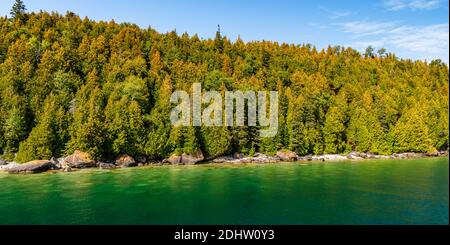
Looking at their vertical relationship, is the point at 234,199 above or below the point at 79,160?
above

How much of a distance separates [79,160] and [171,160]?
1777 cm

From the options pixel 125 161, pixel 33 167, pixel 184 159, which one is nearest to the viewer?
pixel 33 167

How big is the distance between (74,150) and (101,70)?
3544 centimetres

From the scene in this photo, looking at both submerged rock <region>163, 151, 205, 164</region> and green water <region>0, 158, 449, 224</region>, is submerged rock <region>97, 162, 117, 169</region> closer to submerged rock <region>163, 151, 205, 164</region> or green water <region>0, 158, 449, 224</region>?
submerged rock <region>163, 151, 205, 164</region>

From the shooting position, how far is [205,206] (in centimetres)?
3294

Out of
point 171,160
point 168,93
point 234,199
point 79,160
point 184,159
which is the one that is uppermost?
point 168,93

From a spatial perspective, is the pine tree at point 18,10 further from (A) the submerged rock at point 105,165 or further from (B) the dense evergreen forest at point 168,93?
(A) the submerged rock at point 105,165

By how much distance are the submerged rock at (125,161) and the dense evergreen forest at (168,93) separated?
1.69 m

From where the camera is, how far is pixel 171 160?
78.5 meters

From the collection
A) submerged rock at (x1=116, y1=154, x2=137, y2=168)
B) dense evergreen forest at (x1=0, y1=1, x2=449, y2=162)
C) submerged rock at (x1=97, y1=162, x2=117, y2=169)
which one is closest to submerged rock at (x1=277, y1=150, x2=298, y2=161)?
dense evergreen forest at (x1=0, y1=1, x2=449, y2=162)

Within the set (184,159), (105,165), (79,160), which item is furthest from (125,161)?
(184,159)

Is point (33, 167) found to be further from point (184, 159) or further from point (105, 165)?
point (184, 159)
